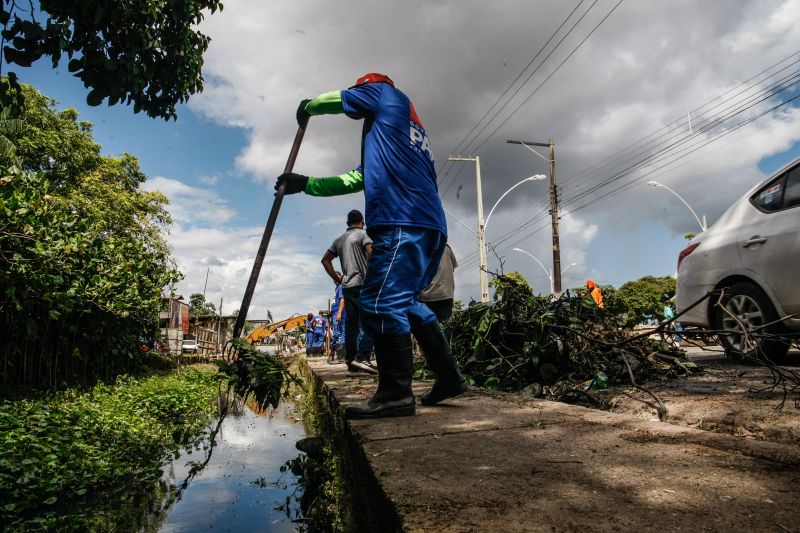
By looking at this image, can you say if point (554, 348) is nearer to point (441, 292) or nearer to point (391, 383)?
point (441, 292)

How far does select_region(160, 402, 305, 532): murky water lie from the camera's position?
6.12 feet

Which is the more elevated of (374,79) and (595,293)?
(374,79)

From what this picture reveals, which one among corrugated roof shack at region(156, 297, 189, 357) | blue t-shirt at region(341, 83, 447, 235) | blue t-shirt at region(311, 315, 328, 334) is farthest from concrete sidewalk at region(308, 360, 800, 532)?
blue t-shirt at region(311, 315, 328, 334)

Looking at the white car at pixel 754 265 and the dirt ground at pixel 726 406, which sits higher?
the white car at pixel 754 265

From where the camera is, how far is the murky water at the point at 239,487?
187 cm

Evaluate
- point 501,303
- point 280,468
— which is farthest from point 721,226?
point 280,468

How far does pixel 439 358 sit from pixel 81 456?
2.24m

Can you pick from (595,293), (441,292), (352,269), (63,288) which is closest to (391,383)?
(441,292)

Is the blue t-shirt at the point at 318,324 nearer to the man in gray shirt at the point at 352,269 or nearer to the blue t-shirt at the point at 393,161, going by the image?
the man in gray shirt at the point at 352,269

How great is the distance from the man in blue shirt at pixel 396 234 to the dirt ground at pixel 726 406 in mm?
1192

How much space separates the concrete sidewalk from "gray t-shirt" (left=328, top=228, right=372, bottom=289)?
3.67 m

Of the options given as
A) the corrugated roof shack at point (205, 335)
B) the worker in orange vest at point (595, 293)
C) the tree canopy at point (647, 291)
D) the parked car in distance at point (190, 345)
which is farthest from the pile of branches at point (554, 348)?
the tree canopy at point (647, 291)

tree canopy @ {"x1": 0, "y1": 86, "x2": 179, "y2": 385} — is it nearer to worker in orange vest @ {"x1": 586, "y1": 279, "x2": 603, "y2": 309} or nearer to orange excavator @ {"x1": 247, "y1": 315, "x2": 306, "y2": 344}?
worker in orange vest @ {"x1": 586, "y1": 279, "x2": 603, "y2": 309}

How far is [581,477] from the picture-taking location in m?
1.38
